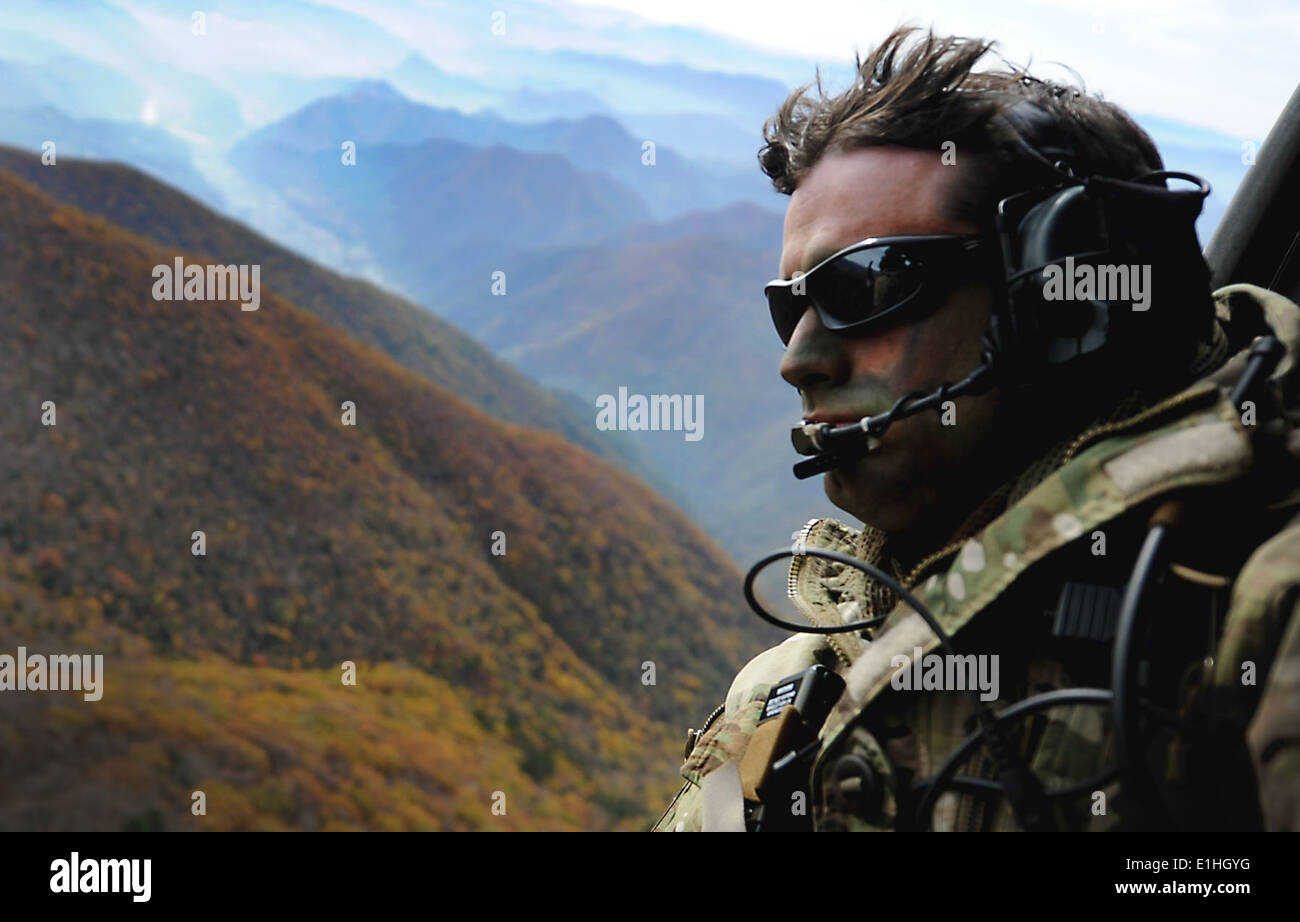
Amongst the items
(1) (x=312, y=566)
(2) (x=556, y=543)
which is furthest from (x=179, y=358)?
(2) (x=556, y=543)

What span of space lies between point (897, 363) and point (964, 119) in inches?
18.1

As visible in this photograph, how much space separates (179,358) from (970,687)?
18824 millimetres

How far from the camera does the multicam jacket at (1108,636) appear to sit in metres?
1.20

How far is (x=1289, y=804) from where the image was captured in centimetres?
107

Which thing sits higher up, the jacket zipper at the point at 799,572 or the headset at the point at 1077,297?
the headset at the point at 1077,297

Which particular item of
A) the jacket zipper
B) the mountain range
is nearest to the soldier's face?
the jacket zipper

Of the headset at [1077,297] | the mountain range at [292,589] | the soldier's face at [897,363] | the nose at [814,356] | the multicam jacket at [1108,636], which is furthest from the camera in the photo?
the mountain range at [292,589]

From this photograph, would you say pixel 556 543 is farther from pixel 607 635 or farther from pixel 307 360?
pixel 307 360

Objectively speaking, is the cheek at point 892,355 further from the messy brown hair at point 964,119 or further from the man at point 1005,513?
the messy brown hair at point 964,119

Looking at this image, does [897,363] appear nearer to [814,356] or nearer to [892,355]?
[892,355]

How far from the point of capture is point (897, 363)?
1809mm

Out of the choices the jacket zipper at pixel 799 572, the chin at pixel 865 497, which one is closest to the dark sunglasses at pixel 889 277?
the chin at pixel 865 497

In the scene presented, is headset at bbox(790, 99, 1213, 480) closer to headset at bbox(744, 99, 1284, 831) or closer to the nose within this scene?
headset at bbox(744, 99, 1284, 831)

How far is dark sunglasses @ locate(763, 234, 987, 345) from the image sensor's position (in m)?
1.77
